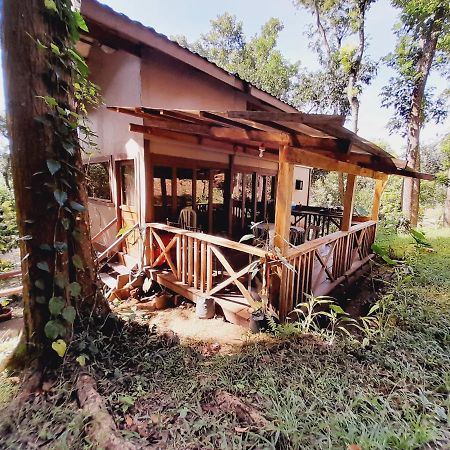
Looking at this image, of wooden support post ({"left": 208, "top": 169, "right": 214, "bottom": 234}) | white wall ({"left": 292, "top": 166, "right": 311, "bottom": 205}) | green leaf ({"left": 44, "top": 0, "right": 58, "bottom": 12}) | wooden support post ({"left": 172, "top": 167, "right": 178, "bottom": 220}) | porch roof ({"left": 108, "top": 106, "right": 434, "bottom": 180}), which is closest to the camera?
green leaf ({"left": 44, "top": 0, "right": 58, "bottom": 12})

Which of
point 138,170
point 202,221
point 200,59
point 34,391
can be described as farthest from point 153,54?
point 34,391

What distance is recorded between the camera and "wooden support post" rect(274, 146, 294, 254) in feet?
10.3

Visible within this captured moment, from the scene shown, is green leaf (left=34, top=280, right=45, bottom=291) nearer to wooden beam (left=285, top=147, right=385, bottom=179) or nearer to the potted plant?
wooden beam (left=285, top=147, right=385, bottom=179)

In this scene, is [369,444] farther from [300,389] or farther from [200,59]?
[200,59]

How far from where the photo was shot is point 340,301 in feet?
15.3

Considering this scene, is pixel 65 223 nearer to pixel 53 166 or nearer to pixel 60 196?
pixel 60 196

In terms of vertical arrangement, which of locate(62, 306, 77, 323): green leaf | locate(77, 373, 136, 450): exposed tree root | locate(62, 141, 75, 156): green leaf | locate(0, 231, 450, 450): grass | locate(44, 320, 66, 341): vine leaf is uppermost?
locate(62, 141, 75, 156): green leaf

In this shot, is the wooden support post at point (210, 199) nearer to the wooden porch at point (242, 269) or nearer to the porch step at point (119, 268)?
the wooden porch at point (242, 269)

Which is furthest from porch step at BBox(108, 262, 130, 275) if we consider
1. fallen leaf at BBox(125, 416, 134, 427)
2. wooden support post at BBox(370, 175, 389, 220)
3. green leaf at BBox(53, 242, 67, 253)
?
wooden support post at BBox(370, 175, 389, 220)

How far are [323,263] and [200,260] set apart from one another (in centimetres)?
217

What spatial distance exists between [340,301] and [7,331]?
5940 millimetres

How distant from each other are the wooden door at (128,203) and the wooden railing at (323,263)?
3273 millimetres

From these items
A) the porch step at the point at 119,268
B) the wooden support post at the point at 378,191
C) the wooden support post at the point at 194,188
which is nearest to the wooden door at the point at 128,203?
the porch step at the point at 119,268

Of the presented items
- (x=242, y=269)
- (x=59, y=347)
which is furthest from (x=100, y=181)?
(x=59, y=347)
